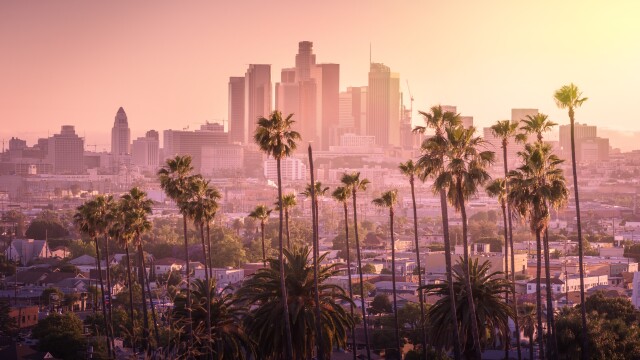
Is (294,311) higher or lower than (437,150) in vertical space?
lower

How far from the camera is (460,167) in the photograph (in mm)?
31562

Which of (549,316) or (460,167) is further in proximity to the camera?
(549,316)

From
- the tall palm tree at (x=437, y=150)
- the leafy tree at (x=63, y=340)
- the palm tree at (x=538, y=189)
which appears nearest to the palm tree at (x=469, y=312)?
the tall palm tree at (x=437, y=150)

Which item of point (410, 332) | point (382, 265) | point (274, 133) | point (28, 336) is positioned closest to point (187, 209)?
point (274, 133)

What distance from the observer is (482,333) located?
33156 mm

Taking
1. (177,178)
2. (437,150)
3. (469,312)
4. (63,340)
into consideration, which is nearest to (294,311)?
(469,312)

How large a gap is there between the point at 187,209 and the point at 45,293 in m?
44.4

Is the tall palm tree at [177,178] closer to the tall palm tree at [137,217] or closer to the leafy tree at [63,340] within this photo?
the tall palm tree at [137,217]

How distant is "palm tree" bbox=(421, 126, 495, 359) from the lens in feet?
104

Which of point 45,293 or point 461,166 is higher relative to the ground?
point 461,166

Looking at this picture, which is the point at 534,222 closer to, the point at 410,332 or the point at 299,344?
the point at 299,344

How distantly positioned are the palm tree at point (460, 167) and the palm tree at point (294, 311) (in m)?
5.17

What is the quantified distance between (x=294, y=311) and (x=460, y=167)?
7.66 metres

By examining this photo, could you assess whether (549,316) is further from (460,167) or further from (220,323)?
(220,323)
